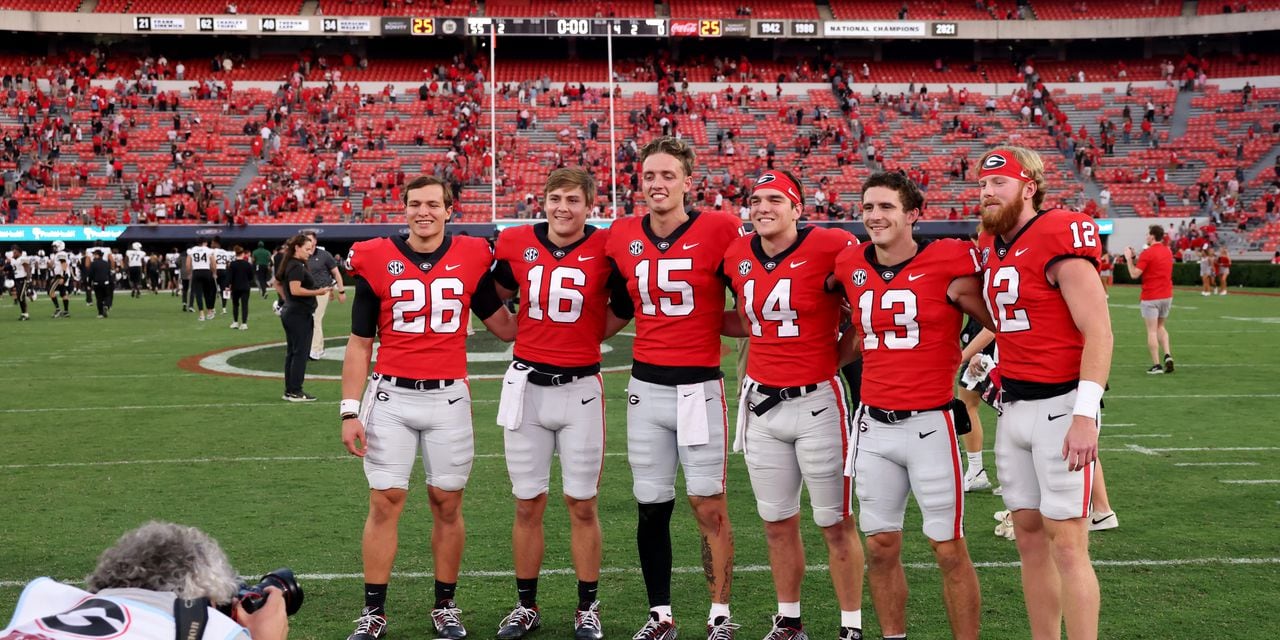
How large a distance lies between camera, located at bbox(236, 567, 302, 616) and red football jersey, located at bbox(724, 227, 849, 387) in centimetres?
229

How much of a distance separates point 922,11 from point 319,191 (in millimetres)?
28323

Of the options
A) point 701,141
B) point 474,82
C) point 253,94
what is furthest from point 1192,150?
point 253,94

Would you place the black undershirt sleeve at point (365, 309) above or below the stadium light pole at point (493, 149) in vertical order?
below

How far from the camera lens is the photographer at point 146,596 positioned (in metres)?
2.28

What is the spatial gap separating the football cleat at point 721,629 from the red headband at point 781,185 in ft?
5.82

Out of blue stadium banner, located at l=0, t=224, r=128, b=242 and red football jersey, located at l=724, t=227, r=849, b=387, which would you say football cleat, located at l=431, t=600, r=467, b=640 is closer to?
red football jersey, located at l=724, t=227, r=849, b=387

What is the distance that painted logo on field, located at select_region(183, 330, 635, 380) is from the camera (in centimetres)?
1384

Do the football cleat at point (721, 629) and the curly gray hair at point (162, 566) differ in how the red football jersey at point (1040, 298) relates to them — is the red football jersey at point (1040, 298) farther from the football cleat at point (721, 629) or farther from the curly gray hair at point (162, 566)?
the curly gray hair at point (162, 566)

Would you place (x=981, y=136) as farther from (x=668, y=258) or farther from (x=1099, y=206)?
(x=668, y=258)

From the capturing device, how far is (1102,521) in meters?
6.36

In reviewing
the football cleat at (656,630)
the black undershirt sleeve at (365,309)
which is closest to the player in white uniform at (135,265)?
the black undershirt sleeve at (365,309)

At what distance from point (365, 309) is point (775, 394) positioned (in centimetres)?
187

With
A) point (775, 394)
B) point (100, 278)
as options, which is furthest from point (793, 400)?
point (100, 278)

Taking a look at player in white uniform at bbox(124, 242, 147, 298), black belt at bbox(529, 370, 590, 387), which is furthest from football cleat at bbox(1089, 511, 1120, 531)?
player in white uniform at bbox(124, 242, 147, 298)
